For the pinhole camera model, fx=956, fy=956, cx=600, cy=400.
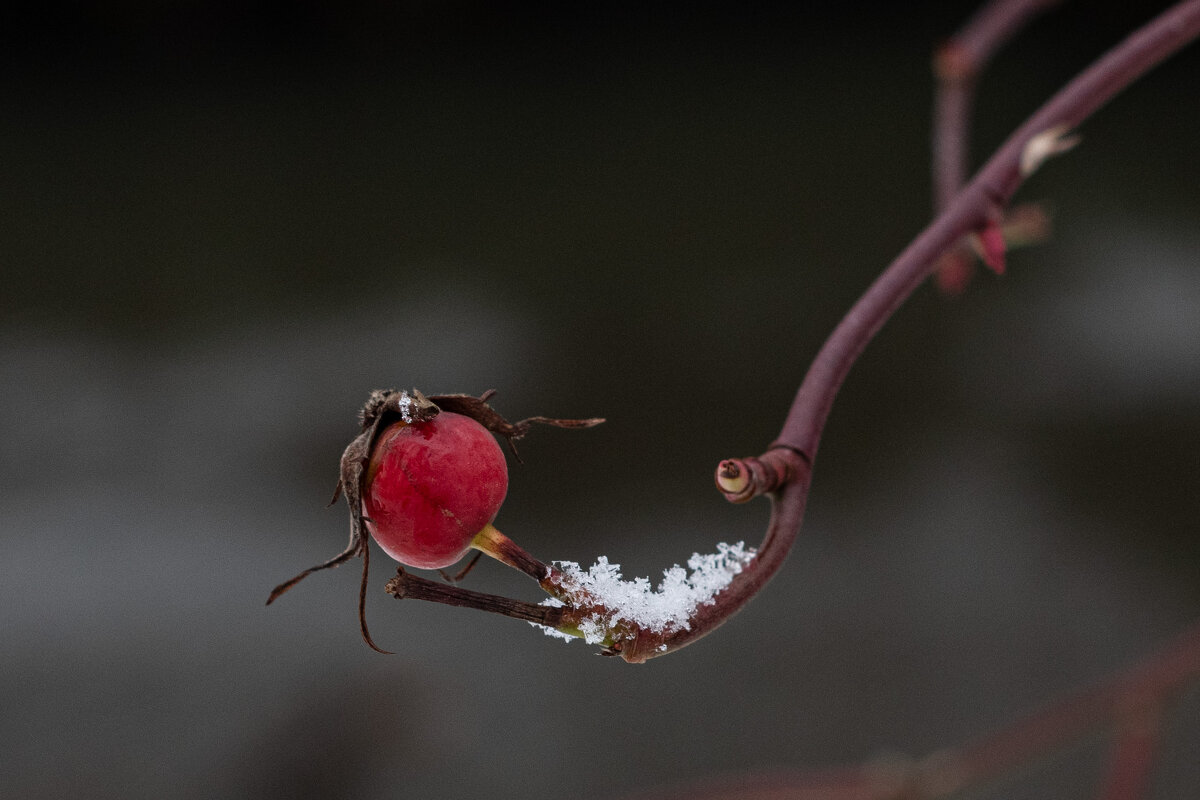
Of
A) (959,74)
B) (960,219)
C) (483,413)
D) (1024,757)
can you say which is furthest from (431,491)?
(1024,757)

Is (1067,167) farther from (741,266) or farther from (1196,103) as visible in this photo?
(741,266)

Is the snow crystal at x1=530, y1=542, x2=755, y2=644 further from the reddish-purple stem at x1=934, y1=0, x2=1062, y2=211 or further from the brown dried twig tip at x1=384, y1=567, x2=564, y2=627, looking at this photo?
the reddish-purple stem at x1=934, y1=0, x2=1062, y2=211

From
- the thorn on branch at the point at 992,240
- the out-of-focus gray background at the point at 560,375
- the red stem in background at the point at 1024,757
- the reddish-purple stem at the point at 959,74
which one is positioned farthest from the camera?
the out-of-focus gray background at the point at 560,375

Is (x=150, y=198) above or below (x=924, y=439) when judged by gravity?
below

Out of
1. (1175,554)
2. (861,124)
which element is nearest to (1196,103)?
(861,124)

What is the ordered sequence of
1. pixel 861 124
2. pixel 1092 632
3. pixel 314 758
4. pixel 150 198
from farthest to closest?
pixel 861 124 < pixel 150 198 < pixel 1092 632 < pixel 314 758

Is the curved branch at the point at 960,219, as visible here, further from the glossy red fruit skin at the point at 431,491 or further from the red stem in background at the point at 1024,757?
the red stem in background at the point at 1024,757

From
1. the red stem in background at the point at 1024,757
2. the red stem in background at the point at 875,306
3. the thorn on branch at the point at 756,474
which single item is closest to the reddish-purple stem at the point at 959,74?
the red stem in background at the point at 875,306
